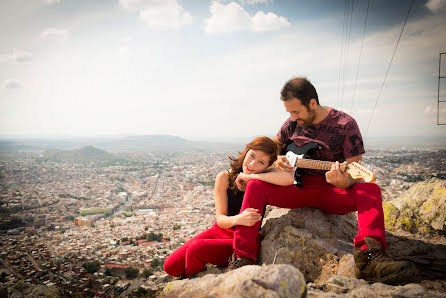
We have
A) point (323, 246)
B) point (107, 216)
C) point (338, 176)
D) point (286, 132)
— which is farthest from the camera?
point (107, 216)

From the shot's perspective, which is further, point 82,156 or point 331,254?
point 82,156

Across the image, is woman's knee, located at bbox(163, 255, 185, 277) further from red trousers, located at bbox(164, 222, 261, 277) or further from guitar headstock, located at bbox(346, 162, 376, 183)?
guitar headstock, located at bbox(346, 162, 376, 183)

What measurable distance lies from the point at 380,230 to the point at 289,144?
1.65m

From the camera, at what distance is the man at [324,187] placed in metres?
2.53

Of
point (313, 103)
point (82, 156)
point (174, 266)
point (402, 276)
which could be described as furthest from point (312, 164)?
point (82, 156)

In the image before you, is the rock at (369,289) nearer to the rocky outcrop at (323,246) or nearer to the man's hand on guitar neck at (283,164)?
the rocky outcrop at (323,246)

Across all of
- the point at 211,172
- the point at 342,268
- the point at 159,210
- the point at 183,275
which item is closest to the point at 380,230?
the point at 342,268

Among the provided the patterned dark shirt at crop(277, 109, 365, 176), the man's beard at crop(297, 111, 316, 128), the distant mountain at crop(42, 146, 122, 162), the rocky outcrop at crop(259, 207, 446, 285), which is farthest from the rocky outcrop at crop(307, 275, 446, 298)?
the distant mountain at crop(42, 146, 122, 162)

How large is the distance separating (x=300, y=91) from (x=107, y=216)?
35.4 meters

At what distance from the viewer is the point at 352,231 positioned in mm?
3637

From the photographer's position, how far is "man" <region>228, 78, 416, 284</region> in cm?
253

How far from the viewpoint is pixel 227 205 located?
3469 mm

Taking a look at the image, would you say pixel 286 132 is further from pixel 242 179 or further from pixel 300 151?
pixel 242 179

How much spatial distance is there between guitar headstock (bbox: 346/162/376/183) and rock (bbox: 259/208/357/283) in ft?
3.17
